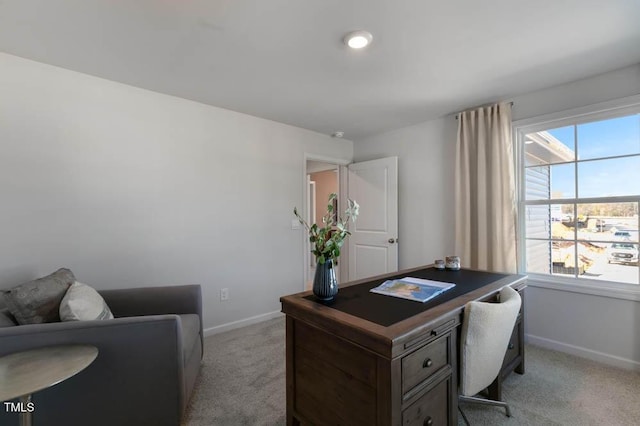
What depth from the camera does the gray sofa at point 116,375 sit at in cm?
138

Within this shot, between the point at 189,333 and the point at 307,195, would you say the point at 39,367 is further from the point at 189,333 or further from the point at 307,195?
the point at 307,195

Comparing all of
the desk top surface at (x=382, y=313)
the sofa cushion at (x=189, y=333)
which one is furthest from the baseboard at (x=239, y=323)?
the desk top surface at (x=382, y=313)

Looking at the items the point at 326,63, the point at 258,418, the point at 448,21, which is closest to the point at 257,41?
the point at 326,63

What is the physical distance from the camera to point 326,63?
2.19 metres

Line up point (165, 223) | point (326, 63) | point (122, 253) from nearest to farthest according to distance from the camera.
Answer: point (326, 63), point (122, 253), point (165, 223)

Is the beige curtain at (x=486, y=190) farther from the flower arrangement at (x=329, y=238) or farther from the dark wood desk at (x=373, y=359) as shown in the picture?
the flower arrangement at (x=329, y=238)

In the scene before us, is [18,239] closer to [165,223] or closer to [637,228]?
[165,223]

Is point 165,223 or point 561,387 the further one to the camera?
point 165,223

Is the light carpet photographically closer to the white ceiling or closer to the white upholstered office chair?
the white upholstered office chair

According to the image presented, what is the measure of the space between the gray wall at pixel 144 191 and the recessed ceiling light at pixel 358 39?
171 centimetres

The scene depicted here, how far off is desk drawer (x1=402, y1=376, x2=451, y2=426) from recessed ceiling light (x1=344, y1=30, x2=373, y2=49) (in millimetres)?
1953

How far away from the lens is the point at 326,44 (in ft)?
6.37

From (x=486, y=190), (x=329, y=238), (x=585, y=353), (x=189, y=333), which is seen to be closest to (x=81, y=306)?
(x=189, y=333)

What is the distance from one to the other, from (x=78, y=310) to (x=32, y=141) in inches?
56.4
